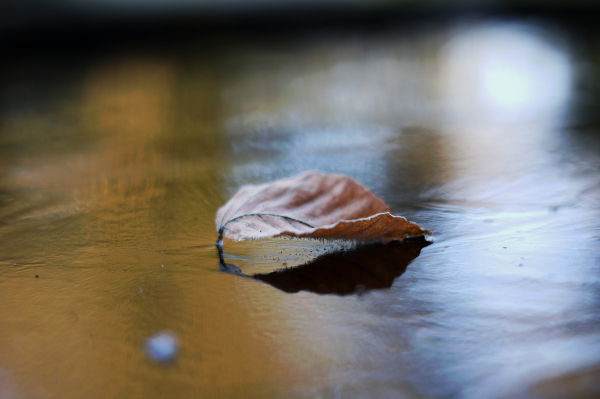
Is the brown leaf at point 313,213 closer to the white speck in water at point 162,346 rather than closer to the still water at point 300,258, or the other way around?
the still water at point 300,258

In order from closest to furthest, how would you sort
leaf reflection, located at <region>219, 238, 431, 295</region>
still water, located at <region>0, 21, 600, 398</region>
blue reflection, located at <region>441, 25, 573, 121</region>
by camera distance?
still water, located at <region>0, 21, 600, 398</region>, leaf reflection, located at <region>219, 238, 431, 295</region>, blue reflection, located at <region>441, 25, 573, 121</region>

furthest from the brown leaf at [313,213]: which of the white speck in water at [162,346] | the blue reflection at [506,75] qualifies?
the blue reflection at [506,75]

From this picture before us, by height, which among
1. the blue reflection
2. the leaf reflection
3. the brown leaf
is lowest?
the leaf reflection

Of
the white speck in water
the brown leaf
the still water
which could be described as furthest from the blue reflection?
the white speck in water

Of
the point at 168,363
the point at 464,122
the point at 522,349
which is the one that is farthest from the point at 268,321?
the point at 464,122

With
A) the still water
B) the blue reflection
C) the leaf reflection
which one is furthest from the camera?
the blue reflection

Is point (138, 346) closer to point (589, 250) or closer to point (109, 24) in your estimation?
point (589, 250)

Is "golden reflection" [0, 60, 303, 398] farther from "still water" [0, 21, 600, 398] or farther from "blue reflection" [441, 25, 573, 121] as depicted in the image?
"blue reflection" [441, 25, 573, 121]
